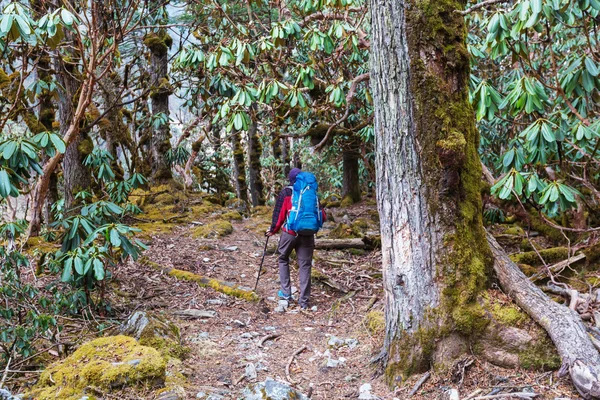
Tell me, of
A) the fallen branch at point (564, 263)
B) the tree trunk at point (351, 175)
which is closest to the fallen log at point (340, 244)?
the fallen branch at point (564, 263)

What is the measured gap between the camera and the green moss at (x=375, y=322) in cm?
483

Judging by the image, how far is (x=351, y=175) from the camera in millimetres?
14062

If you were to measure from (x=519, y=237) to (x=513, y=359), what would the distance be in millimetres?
5482

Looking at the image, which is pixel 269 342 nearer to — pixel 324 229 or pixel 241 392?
Result: pixel 241 392

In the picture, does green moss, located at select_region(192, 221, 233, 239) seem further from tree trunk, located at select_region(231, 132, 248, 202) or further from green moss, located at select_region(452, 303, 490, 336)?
green moss, located at select_region(452, 303, 490, 336)

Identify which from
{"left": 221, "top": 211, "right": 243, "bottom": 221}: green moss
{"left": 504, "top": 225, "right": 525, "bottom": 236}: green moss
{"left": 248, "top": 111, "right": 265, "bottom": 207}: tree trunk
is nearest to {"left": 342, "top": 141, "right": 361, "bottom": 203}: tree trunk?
A: {"left": 248, "top": 111, "right": 265, "bottom": 207}: tree trunk

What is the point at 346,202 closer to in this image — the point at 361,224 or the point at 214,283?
the point at 361,224

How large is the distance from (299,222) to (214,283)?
170cm

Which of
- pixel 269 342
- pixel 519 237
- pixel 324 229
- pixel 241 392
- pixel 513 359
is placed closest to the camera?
pixel 513 359

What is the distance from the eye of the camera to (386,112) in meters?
3.90

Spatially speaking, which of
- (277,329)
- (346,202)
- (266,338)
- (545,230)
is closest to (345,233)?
(545,230)

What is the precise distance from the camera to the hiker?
6.38 meters

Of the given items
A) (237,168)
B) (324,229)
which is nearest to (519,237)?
(324,229)

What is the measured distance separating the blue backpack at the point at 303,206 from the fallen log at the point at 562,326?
2.72m
